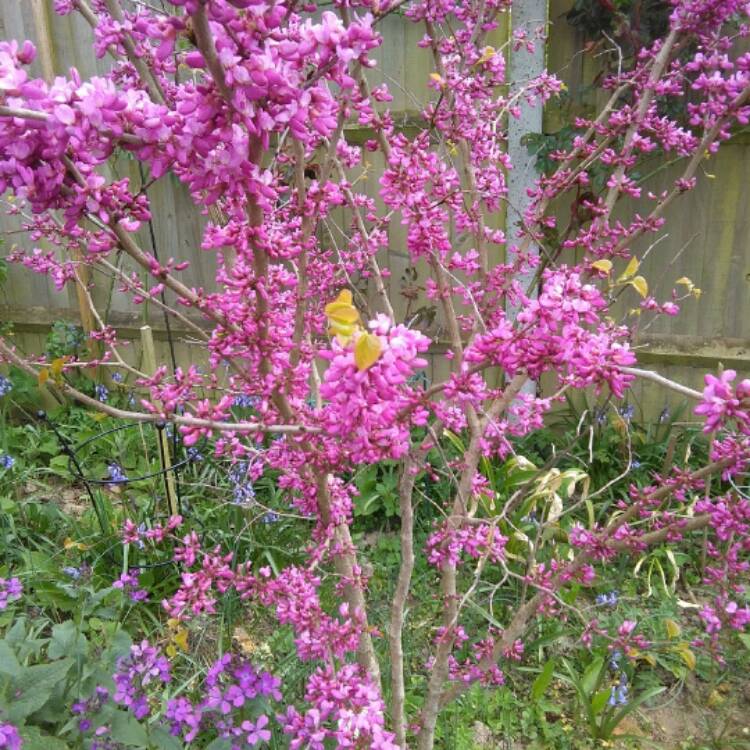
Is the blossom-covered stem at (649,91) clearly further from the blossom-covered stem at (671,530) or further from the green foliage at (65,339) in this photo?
the green foliage at (65,339)

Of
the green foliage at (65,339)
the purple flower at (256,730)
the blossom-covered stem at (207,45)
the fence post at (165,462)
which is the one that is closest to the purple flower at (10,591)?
the fence post at (165,462)

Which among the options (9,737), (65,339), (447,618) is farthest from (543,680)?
(65,339)

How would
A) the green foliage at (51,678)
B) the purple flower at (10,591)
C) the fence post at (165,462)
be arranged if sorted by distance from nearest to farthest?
Answer: the green foliage at (51,678), the purple flower at (10,591), the fence post at (165,462)

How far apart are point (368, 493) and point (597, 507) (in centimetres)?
104

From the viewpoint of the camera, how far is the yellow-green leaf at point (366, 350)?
84cm

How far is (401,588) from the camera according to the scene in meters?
1.70

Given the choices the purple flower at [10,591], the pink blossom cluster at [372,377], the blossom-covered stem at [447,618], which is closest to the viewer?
the pink blossom cluster at [372,377]

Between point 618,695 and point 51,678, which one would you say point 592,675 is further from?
point 51,678

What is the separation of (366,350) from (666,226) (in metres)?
3.13

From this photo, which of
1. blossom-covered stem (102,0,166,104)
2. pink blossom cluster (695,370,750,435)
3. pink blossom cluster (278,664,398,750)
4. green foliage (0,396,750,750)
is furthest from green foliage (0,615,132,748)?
pink blossom cluster (695,370,750,435)

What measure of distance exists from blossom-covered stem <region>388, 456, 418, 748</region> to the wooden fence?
1841 mm

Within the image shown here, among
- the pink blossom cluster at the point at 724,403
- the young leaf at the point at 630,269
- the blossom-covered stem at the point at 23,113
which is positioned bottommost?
the pink blossom cluster at the point at 724,403

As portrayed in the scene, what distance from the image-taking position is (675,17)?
2182 millimetres

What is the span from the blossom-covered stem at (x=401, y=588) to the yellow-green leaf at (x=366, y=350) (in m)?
0.77
